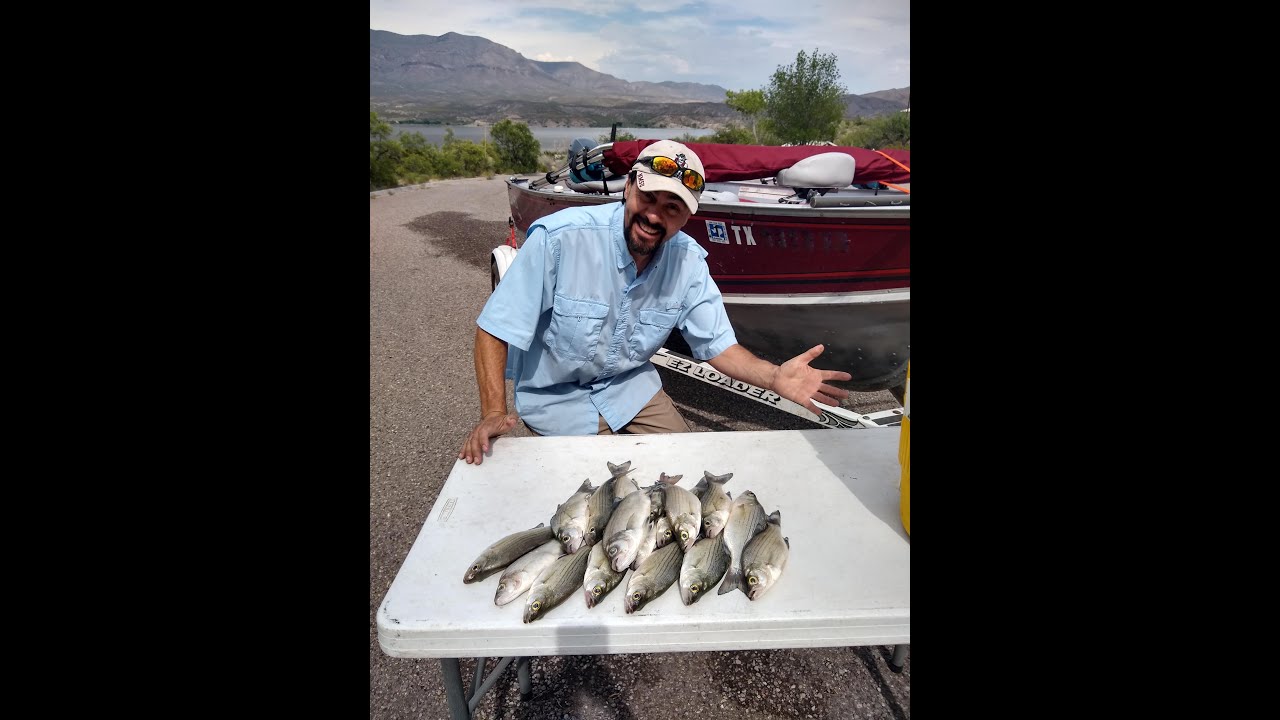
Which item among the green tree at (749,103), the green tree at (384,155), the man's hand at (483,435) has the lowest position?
the man's hand at (483,435)

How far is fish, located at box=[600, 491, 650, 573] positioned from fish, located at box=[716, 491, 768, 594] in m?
0.24

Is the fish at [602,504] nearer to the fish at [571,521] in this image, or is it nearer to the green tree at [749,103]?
the fish at [571,521]

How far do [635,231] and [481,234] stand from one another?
12.6 metres

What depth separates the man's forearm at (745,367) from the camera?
264cm

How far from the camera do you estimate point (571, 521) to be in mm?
1730

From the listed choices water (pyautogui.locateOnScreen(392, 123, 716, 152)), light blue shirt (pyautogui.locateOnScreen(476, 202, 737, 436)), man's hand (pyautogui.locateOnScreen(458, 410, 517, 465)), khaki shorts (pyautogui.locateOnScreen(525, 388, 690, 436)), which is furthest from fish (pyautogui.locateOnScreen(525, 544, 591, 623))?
water (pyautogui.locateOnScreen(392, 123, 716, 152))

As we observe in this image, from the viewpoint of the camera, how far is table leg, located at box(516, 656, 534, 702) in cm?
251

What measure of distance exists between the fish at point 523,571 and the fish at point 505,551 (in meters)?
0.02

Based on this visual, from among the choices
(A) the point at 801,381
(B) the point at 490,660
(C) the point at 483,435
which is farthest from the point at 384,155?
(A) the point at 801,381

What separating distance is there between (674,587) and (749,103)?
62261 millimetres

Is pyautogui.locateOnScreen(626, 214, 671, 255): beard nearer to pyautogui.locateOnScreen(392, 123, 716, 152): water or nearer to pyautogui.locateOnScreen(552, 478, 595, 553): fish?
pyautogui.locateOnScreen(392, 123, 716, 152): water

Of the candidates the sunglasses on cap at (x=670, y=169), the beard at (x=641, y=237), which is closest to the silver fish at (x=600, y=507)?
the beard at (x=641, y=237)

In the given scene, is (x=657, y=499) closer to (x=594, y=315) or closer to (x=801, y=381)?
(x=801, y=381)
